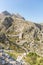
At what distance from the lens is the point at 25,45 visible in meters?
76.9

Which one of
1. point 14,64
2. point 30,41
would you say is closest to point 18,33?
point 30,41

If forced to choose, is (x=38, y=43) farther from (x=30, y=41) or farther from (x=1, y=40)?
(x=1, y=40)

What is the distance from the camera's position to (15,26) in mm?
95375

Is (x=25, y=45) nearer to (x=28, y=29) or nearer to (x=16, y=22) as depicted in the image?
(x=28, y=29)

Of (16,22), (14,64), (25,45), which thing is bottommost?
(25,45)

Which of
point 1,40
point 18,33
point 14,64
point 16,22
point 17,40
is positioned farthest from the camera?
point 16,22

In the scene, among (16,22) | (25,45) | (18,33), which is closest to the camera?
(25,45)

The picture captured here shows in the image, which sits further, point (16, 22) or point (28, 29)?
point (16, 22)

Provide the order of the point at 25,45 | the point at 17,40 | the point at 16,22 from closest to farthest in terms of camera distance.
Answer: the point at 25,45 → the point at 17,40 → the point at 16,22

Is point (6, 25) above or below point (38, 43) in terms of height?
above

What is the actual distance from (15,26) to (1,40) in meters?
34.0

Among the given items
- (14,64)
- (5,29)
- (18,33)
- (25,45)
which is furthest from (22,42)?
(14,64)

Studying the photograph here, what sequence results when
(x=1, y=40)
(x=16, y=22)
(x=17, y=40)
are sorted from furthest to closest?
(x=16, y=22) → (x=17, y=40) → (x=1, y=40)

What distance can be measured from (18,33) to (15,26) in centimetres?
664
